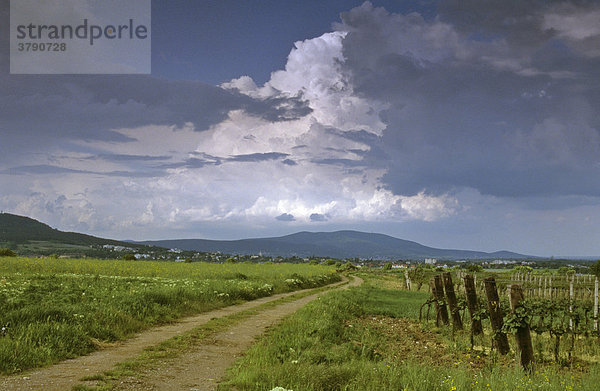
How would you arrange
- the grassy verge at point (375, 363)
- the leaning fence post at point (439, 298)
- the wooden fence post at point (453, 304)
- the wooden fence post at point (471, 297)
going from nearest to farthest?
1. the grassy verge at point (375, 363)
2. the wooden fence post at point (471, 297)
3. the wooden fence post at point (453, 304)
4. the leaning fence post at point (439, 298)

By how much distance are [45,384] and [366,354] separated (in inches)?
318

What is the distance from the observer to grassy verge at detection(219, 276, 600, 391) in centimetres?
885

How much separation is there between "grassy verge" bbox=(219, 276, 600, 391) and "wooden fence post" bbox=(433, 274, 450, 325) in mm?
741

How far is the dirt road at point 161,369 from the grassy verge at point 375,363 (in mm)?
643

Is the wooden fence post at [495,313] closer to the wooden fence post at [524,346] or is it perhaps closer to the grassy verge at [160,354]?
the wooden fence post at [524,346]

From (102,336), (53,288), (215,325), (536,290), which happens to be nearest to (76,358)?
(102,336)

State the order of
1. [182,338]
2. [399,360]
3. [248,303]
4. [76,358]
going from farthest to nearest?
1. [248,303]
2. [182,338]
3. [399,360]
4. [76,358]

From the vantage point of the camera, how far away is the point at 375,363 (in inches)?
427

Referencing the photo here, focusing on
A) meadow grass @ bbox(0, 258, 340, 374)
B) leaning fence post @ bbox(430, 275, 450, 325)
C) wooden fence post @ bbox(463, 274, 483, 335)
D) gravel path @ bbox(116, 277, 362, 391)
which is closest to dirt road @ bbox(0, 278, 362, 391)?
gravel path @ bbox(116, 277, 362, 391)

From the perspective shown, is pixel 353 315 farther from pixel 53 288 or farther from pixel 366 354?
pixel 53 288

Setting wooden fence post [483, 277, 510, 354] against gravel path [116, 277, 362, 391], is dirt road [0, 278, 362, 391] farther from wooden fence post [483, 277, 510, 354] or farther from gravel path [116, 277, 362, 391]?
wooden fence post [483, 277, 510, 354]

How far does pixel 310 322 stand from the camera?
16156 millimetres

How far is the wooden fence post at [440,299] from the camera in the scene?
65.1ft

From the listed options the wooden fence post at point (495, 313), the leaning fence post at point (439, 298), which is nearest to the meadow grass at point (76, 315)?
the leaning fence post at point (439, 298)
